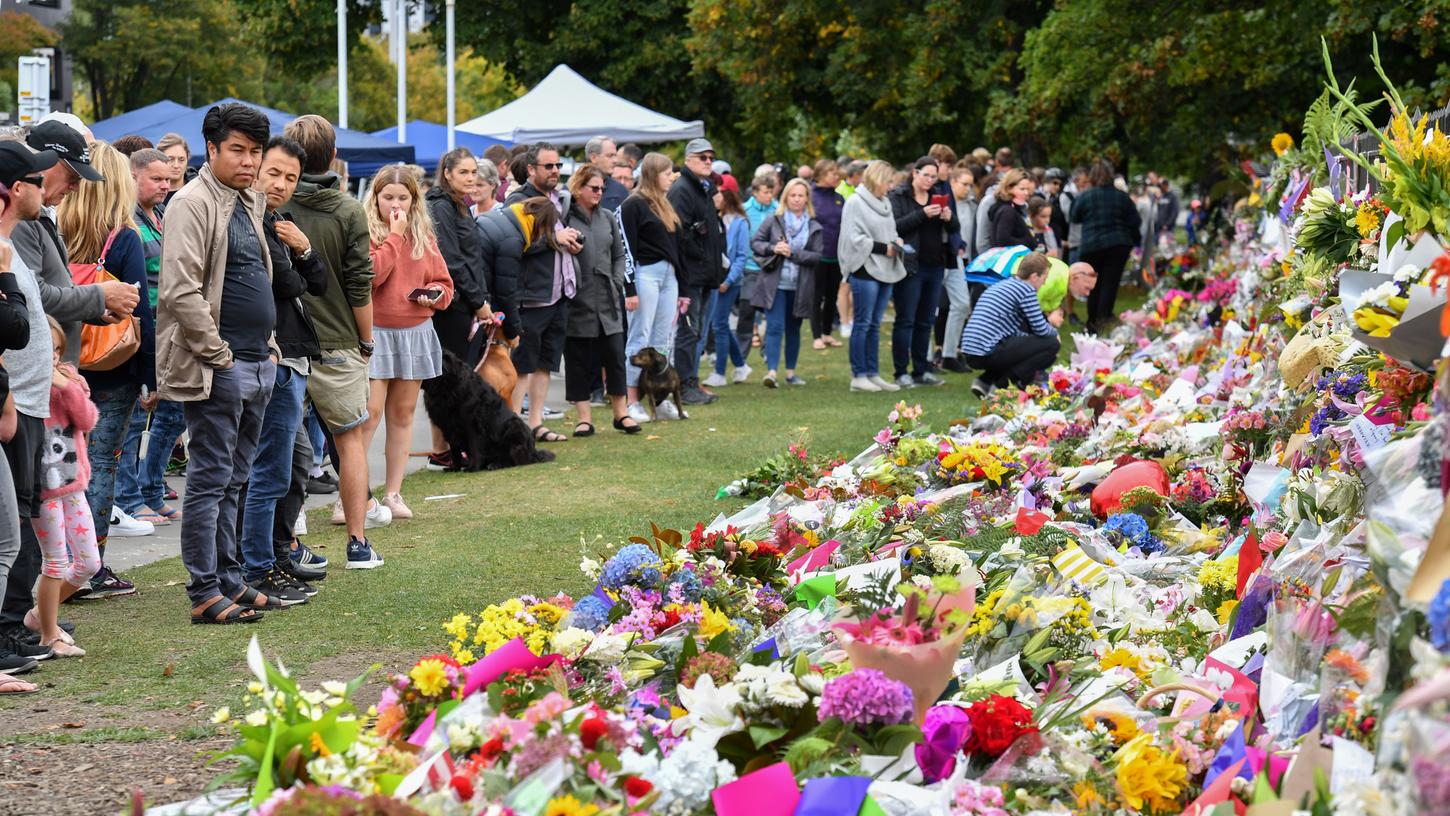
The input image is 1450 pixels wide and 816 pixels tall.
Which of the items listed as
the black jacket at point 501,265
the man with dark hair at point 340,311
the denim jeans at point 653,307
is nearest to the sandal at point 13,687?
the man with dark hair at point 340,311

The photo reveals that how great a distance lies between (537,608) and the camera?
4355 millimetres

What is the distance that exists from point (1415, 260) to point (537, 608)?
95.7 inches

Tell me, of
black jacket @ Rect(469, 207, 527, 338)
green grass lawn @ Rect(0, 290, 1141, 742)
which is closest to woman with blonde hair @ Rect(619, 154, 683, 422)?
green grass lawn @ Rect(0, 290, 1141, 742)

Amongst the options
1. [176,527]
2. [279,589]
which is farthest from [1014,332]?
[279,589]

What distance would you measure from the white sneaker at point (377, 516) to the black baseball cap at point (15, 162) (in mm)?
3387

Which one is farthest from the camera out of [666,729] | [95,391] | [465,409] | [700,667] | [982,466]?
[465,409]

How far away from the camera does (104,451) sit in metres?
7.07

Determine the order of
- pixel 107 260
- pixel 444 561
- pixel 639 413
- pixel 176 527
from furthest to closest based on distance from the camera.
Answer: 1. pixel 639 413
2. pixel 176 527
3. pixel 444 561
4. pixel 107 260

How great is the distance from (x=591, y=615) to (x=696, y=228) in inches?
326

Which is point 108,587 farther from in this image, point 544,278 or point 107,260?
point 544,278

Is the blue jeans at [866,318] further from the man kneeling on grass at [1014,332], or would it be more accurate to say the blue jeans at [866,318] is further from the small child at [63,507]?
the small child at [63,507]

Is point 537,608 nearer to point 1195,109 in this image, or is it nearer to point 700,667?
point 700,667

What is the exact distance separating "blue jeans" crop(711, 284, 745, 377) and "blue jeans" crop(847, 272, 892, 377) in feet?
3.82

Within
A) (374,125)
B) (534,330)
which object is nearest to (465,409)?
(534,330)
